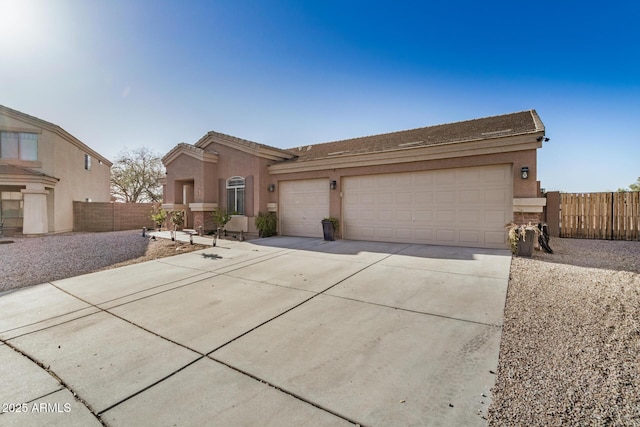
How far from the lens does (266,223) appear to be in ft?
40.7

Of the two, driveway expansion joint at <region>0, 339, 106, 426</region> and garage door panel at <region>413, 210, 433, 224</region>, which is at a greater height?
garage door panel at <region>413, 210, 433, 224</region>

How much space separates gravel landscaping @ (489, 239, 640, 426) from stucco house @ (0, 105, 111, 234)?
19.5 metres

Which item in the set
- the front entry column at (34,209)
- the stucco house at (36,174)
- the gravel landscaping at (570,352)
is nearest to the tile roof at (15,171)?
the stucco house at (36,174)

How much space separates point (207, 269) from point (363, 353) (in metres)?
4.94

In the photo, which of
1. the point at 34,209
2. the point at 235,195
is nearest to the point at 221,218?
the point at 235,195

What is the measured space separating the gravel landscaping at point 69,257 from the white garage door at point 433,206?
20.3 feet

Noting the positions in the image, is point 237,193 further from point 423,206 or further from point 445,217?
point 445,217

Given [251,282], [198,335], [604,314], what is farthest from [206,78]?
[604,314]

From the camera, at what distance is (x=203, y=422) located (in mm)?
2027

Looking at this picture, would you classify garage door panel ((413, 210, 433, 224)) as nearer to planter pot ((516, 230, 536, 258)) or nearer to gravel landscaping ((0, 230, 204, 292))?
planter pot ((516, 230, 536, 258))

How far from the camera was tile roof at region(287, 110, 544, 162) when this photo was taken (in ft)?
29.8

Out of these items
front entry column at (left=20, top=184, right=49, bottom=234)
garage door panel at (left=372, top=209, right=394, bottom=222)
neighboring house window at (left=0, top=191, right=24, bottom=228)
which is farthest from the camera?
neighboring house window at (left=0, top=191, right=24, bottom=228)

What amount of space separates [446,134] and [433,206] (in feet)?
11.3

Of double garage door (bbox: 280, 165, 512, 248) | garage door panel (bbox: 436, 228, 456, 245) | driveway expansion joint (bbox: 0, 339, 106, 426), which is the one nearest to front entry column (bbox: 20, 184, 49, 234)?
double garage door (bbox: 280, 165, 512, 248)
